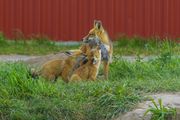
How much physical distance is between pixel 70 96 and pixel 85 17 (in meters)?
9.51

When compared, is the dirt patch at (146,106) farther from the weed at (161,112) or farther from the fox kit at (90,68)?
the fox kit at (90,68)

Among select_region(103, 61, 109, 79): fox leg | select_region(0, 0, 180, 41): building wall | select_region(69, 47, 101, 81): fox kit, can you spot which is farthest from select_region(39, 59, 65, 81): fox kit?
select_region(0, 0, 180, 41): building wall

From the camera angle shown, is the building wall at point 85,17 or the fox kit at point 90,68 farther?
the building wall at point 85,17

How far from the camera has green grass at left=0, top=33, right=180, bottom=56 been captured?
1725cm

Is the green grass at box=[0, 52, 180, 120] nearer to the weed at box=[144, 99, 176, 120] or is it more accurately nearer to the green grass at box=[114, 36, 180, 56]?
the weed at box=[144, 99, 176, 120]

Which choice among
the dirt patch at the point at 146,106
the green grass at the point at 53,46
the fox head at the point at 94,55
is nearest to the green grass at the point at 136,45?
the green grass at the point at 53,46

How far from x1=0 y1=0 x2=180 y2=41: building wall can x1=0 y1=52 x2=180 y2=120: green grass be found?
332 inches

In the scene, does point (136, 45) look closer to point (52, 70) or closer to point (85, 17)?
point (85, 17)

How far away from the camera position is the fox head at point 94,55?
10203mm

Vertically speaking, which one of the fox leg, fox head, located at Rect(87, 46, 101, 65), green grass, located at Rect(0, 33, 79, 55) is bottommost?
green grass, located at Rect(0, 33, 79, 55)

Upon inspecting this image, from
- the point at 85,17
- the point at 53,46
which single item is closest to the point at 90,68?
the point at 53,46

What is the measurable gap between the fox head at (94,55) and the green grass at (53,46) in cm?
660

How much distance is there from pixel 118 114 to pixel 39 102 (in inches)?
42.7

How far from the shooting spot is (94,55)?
1025 centimetres
